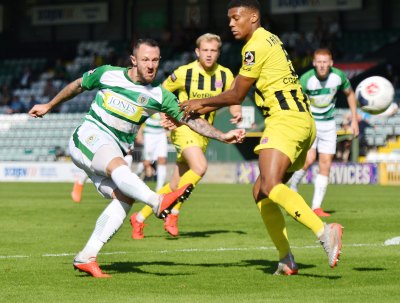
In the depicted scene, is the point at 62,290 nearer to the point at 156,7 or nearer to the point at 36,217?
the point at 36,217

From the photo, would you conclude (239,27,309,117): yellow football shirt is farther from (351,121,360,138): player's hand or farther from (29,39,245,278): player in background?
(351,121,360,138): player's hand

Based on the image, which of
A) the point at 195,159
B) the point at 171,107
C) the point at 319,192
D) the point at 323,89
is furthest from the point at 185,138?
the point at 171,107

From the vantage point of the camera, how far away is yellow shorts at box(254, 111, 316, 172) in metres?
8.64

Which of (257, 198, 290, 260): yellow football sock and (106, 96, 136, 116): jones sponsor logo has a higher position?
(106, 96, 136, 116): jones sponsor logo

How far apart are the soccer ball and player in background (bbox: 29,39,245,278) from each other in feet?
18.0

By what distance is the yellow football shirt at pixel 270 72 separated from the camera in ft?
28.6

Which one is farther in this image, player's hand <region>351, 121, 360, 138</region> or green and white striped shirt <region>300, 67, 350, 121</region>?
green and white striped shirt <region>300, 67, 350, 121</region>

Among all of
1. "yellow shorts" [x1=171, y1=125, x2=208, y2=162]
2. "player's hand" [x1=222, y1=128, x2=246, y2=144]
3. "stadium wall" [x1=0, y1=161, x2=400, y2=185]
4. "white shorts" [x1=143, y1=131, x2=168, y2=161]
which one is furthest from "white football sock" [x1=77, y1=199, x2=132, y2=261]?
"stadium wall" [x1=0, y1=161, x2=400, y2=185]

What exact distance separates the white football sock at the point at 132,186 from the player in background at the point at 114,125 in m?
0.02

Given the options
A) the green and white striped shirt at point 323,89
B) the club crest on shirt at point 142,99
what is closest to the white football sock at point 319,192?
the green and white striped shirt at point 323,89

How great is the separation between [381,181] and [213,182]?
480 centimetres

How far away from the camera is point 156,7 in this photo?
45000 mm

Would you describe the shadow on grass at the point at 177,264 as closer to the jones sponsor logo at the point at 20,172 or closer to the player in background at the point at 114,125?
the player in background at the point at 114,125

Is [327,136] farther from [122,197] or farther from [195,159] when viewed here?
[122,197]
